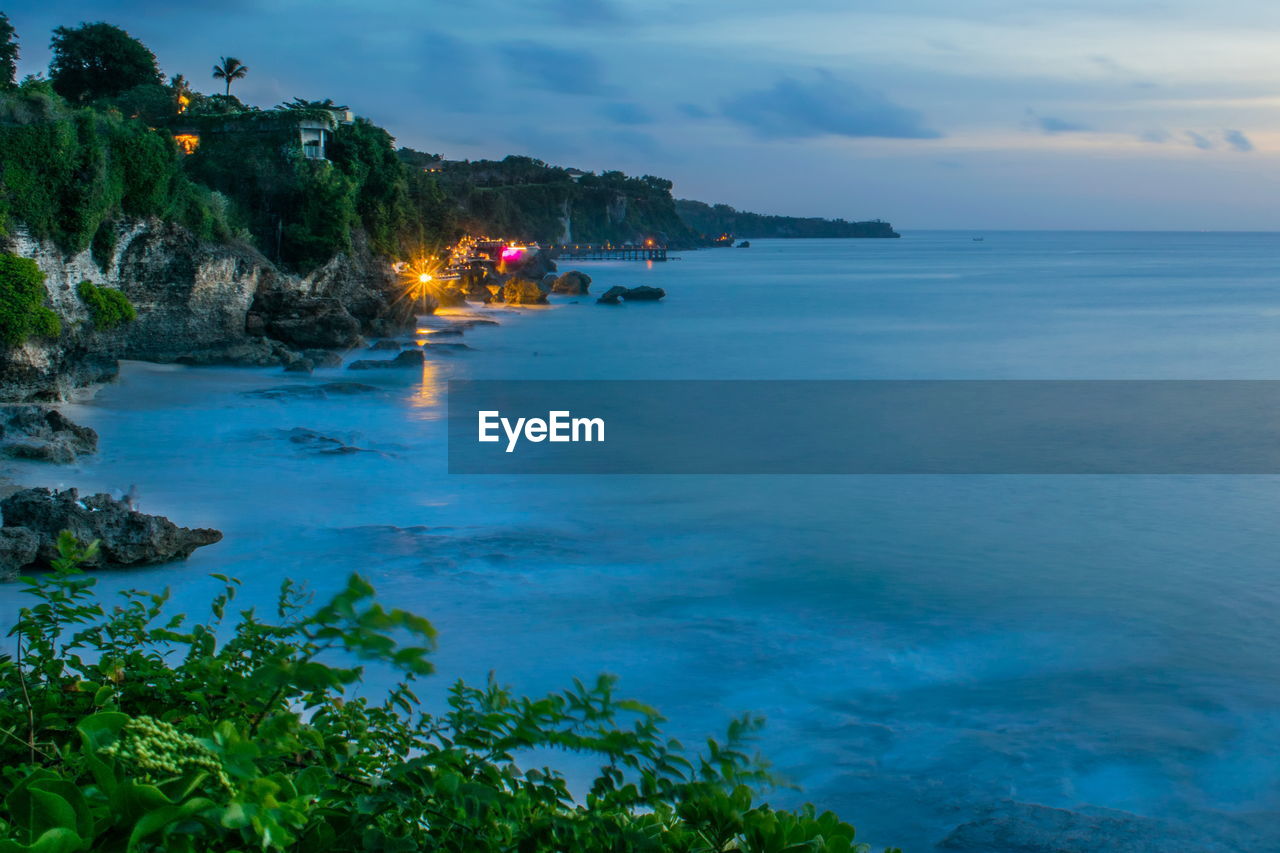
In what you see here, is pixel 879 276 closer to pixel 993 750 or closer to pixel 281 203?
pixel 281 203

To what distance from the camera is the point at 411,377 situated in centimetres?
2295

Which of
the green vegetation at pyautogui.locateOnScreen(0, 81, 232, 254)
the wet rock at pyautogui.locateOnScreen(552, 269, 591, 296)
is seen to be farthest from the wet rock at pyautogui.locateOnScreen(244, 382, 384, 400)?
the wet rock at pyautogui.locateOnScreen(552, 269, 591, 296)

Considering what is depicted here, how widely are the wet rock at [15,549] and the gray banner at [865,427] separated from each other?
6.87 metres

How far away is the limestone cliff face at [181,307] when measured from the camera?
17031 mm

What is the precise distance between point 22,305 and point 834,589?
1332cm

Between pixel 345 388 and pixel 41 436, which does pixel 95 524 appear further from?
pixel 345 388

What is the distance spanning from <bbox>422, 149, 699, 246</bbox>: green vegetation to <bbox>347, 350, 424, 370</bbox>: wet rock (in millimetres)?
30965

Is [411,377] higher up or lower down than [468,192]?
lower down

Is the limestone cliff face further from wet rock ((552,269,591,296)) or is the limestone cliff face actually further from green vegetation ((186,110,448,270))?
wet rock ((552,269,591,296))

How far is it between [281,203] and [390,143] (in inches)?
262

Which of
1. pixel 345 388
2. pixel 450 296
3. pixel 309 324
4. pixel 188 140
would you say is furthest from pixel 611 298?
pixel 345 388

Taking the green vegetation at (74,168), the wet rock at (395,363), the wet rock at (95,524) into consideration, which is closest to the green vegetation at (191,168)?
the green vegetation at (74,168)

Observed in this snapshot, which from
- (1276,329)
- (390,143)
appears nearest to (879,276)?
(1276,329)

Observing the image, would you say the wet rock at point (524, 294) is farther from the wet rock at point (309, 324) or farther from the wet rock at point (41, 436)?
the wet rock at point (41, 436)
